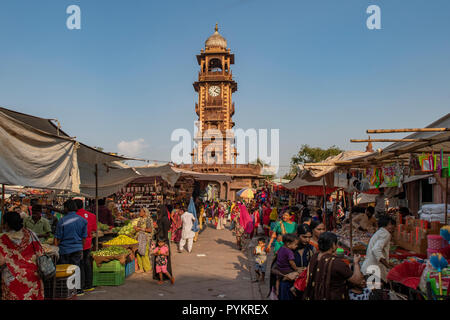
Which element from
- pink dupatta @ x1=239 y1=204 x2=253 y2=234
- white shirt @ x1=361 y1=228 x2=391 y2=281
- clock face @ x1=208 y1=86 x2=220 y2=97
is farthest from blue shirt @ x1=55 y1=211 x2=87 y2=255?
clock face @ x1=208 y1=86 x2=220 y2=97

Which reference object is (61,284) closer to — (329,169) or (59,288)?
(59,288)

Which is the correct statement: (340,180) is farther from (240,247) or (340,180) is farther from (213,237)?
(213,237)

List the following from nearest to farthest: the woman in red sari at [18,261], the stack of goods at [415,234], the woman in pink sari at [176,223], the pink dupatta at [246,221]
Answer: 1. the woman in red sari at [18,261]
2. the stack of goods at [415,234]
3. the pink dupatta at [246,221]
4. the woman in pink sari at [176,223]

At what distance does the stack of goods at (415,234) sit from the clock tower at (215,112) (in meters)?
33.8

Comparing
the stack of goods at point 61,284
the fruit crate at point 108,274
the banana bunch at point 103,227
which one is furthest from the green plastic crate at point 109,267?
the banana bunch at point 103,227

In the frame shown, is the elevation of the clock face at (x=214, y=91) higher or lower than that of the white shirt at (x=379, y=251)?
higher

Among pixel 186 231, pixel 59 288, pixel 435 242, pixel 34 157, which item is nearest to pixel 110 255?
pixel 59 288

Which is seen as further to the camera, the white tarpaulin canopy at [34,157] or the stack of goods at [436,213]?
the stack of goods at [436,213]

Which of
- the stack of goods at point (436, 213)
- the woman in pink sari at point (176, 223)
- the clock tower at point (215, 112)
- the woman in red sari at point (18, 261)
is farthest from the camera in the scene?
the clock tower at point (215, 112)

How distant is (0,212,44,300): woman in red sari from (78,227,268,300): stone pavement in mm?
1916

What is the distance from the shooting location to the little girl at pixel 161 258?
22.3ft

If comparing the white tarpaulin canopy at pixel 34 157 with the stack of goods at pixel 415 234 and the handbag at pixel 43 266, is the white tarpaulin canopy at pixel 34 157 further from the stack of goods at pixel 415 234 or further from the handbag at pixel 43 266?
the stack of goods at pixel 415 234

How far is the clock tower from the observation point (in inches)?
1607
